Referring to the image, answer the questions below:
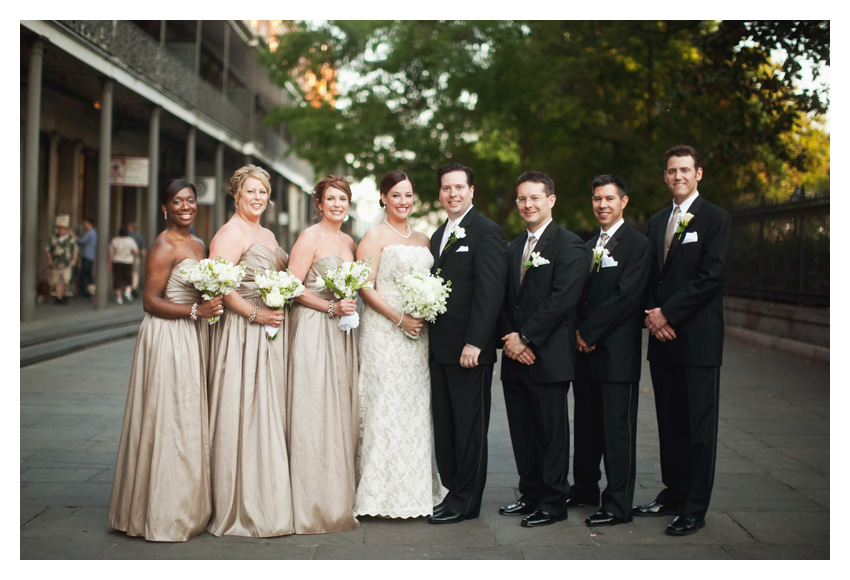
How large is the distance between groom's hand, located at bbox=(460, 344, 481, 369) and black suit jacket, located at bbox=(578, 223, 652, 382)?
661 mm

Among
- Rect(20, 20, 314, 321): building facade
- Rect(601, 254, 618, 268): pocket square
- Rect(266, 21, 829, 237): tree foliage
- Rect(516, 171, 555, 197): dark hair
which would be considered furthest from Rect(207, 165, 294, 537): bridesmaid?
Rect(266, 21, 829, 237): tree foliage

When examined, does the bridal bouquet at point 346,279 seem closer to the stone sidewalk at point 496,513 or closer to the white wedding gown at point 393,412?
the white wedding gown at point 393,412

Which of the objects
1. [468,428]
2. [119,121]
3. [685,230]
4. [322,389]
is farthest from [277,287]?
[119,121]

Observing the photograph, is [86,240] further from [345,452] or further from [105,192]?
[345,452]

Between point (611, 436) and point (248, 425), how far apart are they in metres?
2.16

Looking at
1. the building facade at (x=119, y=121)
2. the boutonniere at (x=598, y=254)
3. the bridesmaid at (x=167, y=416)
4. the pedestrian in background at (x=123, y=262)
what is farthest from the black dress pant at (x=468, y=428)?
the pedestrian in background at (x=123, y=262)

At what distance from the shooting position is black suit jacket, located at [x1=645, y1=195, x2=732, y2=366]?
15.5 feet

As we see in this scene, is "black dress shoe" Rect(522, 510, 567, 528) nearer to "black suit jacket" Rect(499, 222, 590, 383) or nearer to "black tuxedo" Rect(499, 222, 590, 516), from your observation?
"black tuxedo" Rect(499, 222, 590, 516)

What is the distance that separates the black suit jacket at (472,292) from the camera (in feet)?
15.9

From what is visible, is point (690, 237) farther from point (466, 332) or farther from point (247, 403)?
point (247, 403)

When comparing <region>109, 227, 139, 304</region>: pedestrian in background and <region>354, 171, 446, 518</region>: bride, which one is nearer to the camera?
<region>354, 171, 446, 518</region>: bride

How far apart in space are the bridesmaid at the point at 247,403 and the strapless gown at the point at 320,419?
0.25ft

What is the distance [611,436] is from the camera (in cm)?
490

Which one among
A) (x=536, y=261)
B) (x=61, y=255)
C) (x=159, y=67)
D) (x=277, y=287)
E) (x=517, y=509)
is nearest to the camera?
(x=277, y=287)
